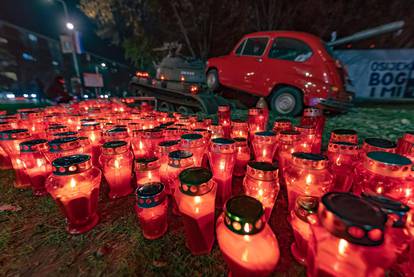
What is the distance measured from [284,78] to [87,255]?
5.74m

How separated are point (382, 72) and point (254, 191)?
1384 cm

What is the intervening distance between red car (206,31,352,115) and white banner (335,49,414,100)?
6.59 meters

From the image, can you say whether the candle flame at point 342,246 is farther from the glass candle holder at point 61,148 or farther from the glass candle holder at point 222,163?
the glass candle holder at point 61,148

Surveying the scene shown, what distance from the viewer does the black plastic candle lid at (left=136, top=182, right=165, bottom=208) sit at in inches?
54.4

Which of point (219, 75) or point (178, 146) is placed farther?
point (219, 75)

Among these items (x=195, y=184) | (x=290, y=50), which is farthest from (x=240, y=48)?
(x=195, y=184)

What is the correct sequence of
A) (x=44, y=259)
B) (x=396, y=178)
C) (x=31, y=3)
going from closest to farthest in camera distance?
(x=396, y=178), (x=44, y=259), (x=31, y=3)

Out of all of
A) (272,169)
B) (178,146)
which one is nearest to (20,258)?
(178,146)

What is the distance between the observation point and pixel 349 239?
77cm

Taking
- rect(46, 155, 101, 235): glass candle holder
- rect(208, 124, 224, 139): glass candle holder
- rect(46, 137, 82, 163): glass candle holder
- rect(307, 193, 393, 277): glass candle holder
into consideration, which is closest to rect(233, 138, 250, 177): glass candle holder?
rect(208, 124, 224, 139): glass candle holder

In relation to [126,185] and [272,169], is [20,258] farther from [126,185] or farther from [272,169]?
[272,169]

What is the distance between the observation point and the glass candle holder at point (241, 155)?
2.30m

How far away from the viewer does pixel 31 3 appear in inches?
486


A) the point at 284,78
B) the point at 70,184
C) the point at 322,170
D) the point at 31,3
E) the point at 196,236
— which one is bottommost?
the point at 196,236
